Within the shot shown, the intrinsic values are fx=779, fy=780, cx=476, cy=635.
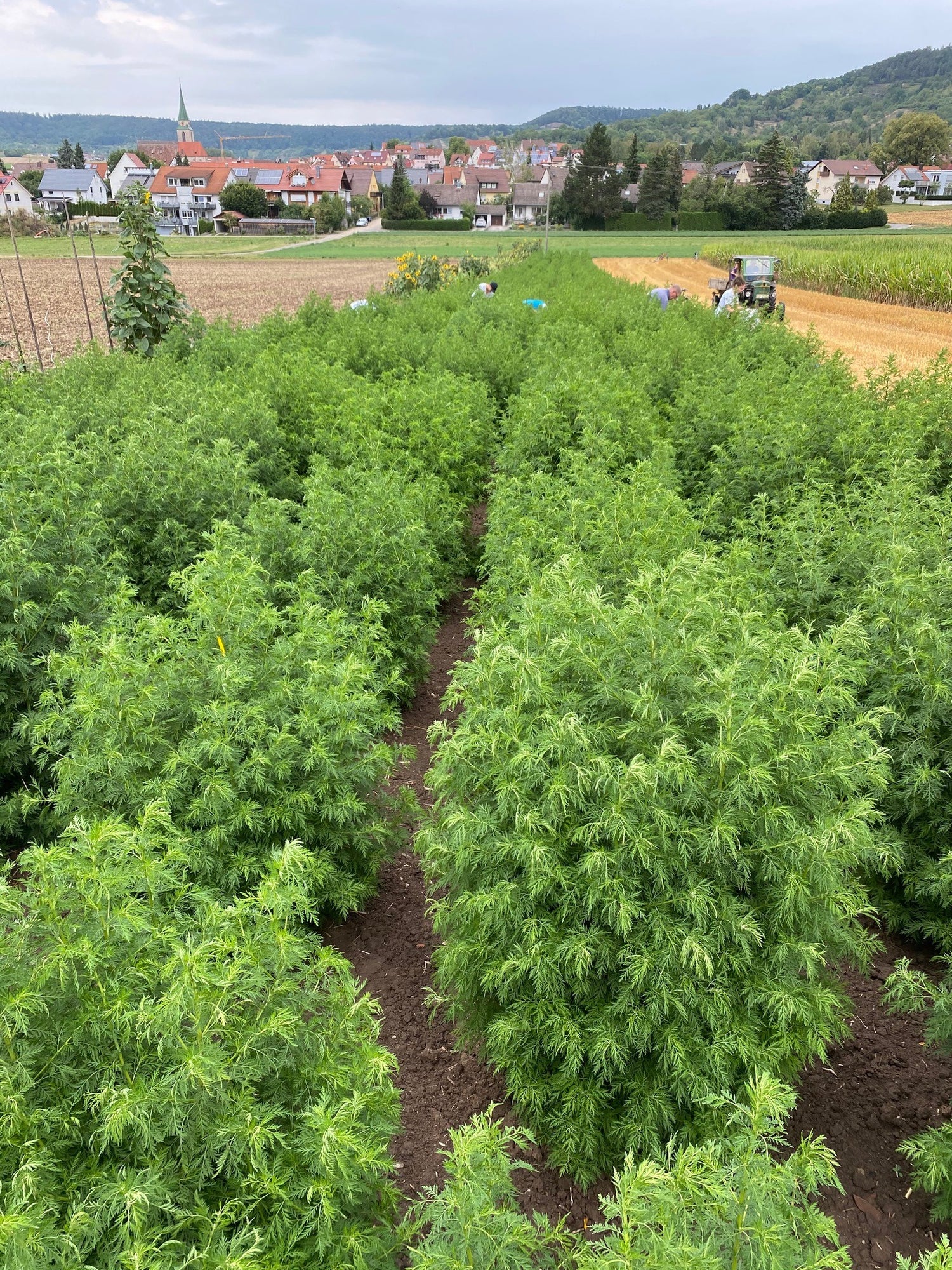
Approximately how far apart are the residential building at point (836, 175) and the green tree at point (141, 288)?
107177 millimetres

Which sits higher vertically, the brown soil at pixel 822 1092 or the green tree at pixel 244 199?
the green tree at pixel 244 199

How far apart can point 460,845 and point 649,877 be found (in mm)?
754

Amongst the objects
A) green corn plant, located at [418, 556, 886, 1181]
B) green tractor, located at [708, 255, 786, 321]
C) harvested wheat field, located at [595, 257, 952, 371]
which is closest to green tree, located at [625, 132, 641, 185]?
harvested wheat field, located at [595, 257, 952, 371]

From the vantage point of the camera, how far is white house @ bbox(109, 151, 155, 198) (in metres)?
106

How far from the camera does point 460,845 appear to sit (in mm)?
3162

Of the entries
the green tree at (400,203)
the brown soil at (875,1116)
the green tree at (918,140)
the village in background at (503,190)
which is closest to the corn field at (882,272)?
the village in background at (503,190)

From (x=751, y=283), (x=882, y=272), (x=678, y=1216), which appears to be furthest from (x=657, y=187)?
(x=678, y=1216)

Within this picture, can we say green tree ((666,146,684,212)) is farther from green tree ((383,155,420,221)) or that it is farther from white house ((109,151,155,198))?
white house ((109,151,155,198))

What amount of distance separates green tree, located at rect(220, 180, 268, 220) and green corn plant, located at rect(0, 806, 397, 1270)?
316 feet

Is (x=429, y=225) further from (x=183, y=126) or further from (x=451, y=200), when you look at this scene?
(x=183, y=126)

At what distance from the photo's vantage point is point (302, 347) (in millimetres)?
12266

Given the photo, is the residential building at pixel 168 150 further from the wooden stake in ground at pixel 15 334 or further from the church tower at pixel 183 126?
the wooden stake in ground at pixel 15 334

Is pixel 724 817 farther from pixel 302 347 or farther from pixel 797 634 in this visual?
pixel 302 347

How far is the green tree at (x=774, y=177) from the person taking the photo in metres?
63.2
